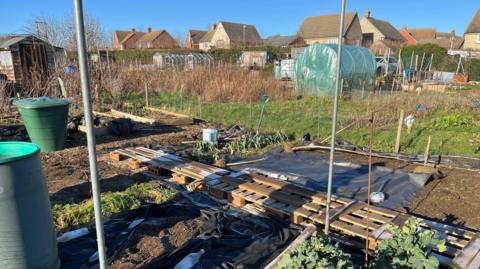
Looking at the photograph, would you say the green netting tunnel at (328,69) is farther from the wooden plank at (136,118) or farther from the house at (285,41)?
the house at (285,41)

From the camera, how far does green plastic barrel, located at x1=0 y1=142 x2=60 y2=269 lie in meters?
2.41

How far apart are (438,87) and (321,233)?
16787 millimetres

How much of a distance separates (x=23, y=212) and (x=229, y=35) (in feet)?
179

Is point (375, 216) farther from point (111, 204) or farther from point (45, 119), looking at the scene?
point (45, 119)

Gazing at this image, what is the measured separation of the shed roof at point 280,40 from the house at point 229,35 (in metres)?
1.45

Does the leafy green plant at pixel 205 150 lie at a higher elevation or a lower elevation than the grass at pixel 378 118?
lower

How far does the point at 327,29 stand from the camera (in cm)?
4919

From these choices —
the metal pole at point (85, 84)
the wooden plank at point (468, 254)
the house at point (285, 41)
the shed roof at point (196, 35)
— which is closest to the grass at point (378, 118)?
the wooden plank at point (468, 254)

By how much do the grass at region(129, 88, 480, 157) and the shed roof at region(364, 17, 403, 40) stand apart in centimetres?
4687

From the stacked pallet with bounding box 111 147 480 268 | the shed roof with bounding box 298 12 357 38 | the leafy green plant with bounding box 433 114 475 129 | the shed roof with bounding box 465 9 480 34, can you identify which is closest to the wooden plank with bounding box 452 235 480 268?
the stacked pallet with bounding box 111 147 480 268

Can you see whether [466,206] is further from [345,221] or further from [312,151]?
[312,151]

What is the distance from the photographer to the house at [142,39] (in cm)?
6053

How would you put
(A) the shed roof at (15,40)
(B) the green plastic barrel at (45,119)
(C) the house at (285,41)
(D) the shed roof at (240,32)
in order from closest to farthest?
(B) the green plastic barrel at (45,119) → (A) the shed roof at (15,40) → (C) the house at (285,41) → (D) the shed roof at (240,32)

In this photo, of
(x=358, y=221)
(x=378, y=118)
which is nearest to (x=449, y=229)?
(x=358, y=221)
